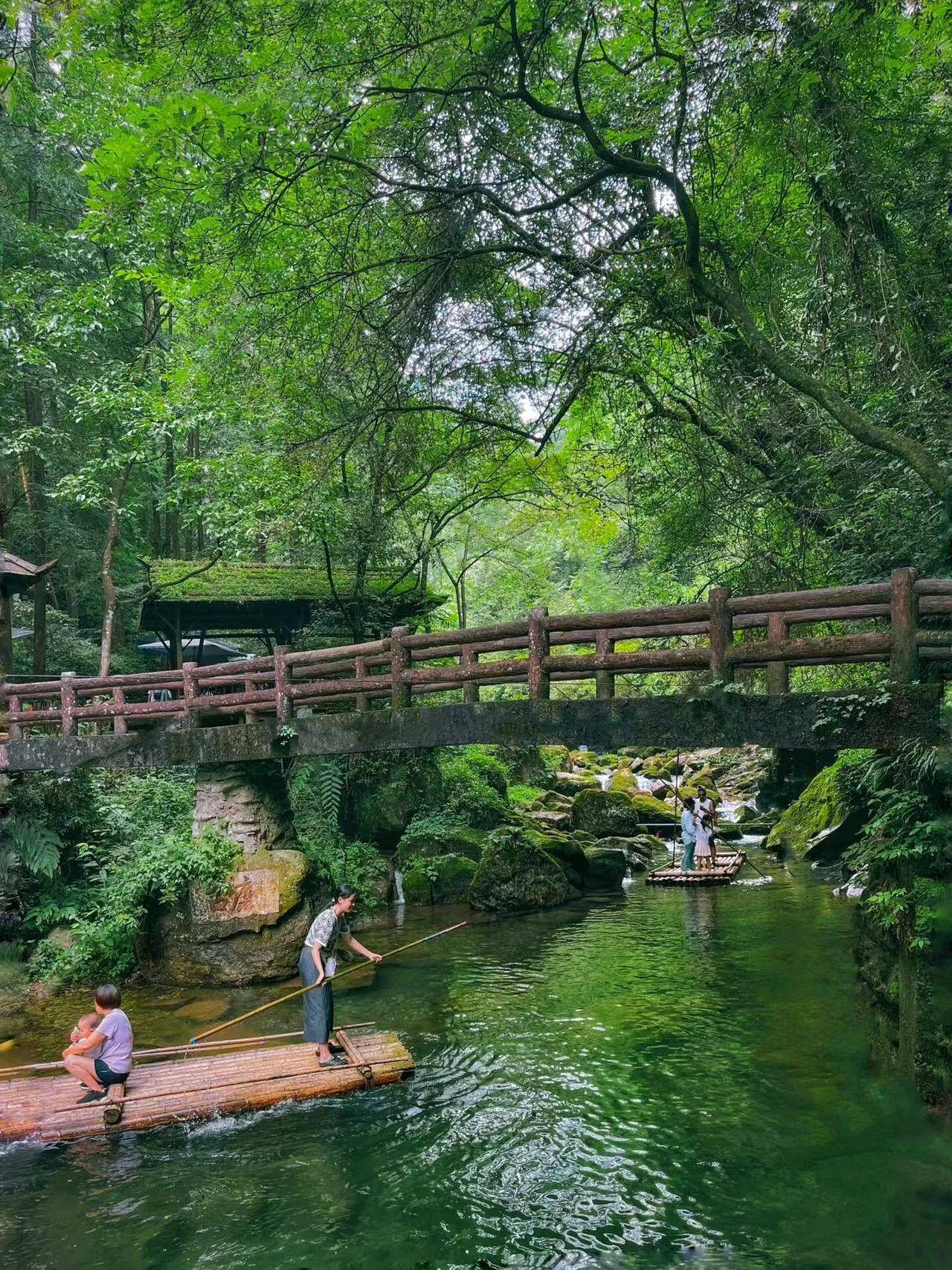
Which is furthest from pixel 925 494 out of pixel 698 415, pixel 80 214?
pixel 80 214

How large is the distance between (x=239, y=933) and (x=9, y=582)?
27.6ft

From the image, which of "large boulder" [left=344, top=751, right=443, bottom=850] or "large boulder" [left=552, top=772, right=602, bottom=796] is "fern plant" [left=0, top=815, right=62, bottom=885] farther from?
"large boulder" [left=552, top=772, right=602, bottom=796]

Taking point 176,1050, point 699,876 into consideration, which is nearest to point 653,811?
point 699,876

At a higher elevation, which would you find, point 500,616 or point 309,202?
point 309,202

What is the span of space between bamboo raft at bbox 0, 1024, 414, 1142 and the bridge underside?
385 centimetres

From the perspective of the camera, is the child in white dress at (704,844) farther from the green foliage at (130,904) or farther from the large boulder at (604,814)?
the green foliage at (130,904)

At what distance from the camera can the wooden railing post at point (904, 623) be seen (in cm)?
836

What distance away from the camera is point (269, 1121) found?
8.62m

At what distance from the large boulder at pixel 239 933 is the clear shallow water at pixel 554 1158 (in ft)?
3.14

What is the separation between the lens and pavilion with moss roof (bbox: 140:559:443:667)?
68.6ft

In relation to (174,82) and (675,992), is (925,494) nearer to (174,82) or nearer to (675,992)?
(675,992)

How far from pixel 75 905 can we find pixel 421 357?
1022 centimetres

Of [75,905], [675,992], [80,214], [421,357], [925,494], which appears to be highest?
[80,214]

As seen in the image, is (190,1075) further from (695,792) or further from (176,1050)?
(695,792)
